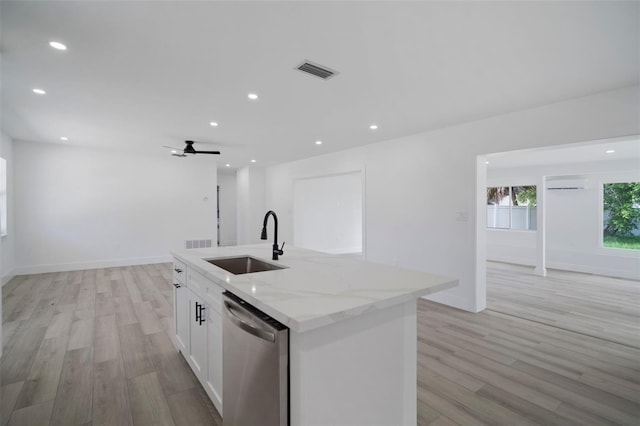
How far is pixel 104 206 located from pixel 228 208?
411cm

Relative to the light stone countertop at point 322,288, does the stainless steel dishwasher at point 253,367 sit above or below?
below

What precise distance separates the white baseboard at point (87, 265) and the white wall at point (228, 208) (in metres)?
3.06

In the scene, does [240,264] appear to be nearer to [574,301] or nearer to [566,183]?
[574,301]

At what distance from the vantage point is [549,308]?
4020mm

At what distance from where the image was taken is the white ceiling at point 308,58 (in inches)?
70.5

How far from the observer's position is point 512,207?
7.99 meters

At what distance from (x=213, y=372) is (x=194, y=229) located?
240 inches

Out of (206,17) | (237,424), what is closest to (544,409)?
(237,424)

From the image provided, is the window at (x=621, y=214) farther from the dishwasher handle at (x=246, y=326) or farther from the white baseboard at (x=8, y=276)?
the white baseboard at (x=8, y=276)

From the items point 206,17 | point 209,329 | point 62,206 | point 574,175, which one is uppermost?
point 206,17

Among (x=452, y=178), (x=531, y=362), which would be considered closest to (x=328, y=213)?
(x=452, y=178)

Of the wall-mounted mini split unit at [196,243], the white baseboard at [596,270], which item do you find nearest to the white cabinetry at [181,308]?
the wall-mounted mini split unit at [196,243]

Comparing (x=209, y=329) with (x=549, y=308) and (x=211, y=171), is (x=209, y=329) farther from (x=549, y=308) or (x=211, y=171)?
(x=211, y=171)

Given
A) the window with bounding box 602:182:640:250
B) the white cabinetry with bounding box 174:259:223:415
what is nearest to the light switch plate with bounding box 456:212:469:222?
the white cabinetry with bounding box 174:259:223:415
